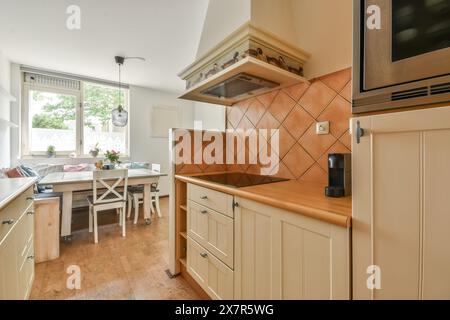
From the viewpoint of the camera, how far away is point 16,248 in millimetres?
1194

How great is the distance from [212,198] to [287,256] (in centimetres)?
58

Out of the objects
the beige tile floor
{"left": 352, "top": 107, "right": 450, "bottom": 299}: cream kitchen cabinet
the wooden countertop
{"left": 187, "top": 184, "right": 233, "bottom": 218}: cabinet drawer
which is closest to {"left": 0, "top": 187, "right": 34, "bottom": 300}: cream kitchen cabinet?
the beige tile floor

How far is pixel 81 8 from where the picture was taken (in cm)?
213

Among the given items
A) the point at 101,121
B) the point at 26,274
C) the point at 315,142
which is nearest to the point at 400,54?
the point at 315,142

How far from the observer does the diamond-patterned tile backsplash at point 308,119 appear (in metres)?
1.27

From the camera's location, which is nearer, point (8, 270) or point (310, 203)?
point (310, 203)

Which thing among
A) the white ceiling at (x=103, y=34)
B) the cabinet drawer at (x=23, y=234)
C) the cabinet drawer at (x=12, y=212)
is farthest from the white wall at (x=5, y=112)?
the cabinet drawer at (x=12, y=212)

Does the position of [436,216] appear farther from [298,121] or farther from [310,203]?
[298,121]

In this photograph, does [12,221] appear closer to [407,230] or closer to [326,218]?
[326,218]

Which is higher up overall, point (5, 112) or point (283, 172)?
point (5, 112)

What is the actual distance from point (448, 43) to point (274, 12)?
3.83 ft

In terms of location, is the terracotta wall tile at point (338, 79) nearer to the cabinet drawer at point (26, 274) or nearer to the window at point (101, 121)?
the cabinet drawer at point (26, 274)

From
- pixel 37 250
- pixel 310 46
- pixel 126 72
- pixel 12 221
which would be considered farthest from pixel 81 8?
pixel 37 250

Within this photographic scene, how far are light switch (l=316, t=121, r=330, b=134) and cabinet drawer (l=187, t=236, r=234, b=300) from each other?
104cm
